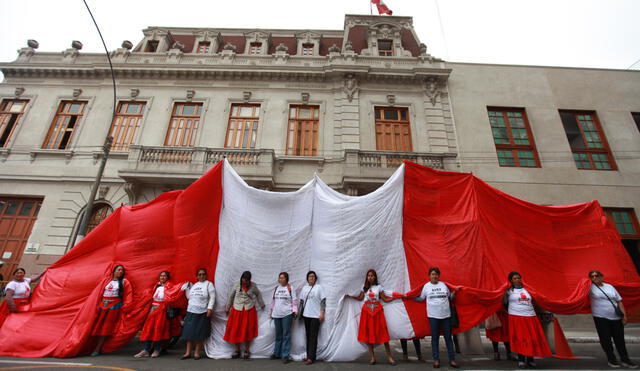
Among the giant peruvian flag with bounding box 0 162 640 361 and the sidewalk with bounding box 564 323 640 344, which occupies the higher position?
the giant peruvian flag with bounding box 0 162 640 361

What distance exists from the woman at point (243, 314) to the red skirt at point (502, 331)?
4.81 metres

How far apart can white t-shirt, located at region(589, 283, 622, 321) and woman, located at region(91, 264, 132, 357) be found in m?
9.28

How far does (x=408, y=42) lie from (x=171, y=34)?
14.2m

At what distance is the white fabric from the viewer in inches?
208

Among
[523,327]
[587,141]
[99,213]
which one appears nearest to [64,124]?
[99,213]

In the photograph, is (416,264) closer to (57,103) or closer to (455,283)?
(455,283)

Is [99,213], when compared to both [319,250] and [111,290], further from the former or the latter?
[319,250]

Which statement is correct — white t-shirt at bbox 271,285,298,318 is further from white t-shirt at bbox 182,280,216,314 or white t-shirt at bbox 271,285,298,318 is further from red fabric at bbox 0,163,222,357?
red fabric at bbox 0,163,222,357

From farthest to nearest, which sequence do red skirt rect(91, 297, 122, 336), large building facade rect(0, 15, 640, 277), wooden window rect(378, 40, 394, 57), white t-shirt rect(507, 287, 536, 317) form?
wooden window rect(378, 40, 394, 57) < large building facade rect(0, 15, 640, 277) < red skirt rect(91, 297, 122, 336) < white t-shirt rect(507, 287, 536, 317)

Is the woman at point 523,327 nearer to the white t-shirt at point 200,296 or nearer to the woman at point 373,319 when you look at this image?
the woman at point 373,319

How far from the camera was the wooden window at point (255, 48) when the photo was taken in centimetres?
1582

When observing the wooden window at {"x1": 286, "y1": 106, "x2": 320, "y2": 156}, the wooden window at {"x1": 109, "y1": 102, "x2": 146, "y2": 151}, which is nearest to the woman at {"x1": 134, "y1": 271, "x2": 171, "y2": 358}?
the wooden window at {"x1": 286, "y1": 106, "x2": 320, "y2": 156}

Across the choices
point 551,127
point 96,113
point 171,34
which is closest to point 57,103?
point 96,113

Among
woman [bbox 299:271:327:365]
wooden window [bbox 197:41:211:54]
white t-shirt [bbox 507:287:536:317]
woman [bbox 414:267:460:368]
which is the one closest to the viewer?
woman [bbox 414:267:460:368]
